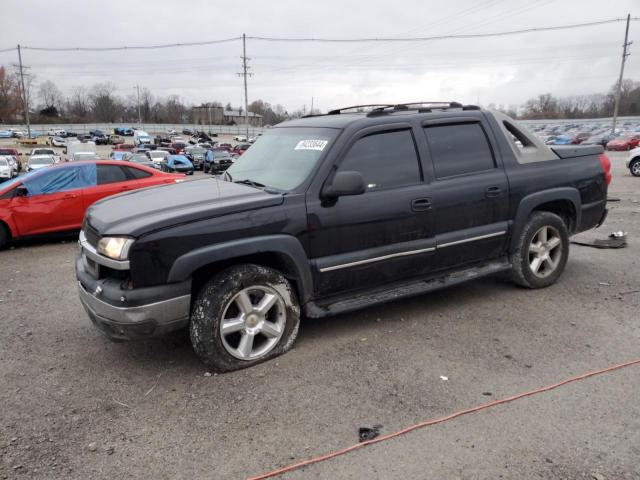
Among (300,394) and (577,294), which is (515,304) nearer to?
(577,294)

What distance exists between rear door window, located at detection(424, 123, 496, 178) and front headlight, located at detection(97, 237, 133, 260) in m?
2.62

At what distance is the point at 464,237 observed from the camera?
4484mm

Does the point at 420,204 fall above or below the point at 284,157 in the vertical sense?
below

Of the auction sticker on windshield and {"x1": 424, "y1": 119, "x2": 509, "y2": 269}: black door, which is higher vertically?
the auction sticker on windshield

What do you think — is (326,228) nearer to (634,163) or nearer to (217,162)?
(634,163)

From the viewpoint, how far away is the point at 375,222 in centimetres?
400

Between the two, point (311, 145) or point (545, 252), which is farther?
point (545, 252)

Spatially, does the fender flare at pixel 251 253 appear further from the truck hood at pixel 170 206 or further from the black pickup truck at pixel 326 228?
the truck hood at pixel 170 206

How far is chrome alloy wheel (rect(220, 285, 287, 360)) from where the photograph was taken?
3.59m

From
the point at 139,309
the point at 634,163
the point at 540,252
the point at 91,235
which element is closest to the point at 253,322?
the point at 139,309

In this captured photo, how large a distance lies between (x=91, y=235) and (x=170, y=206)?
0.70 meters

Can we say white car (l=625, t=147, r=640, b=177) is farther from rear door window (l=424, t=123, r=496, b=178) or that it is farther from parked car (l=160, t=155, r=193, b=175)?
parked car (l=160, t=155, r=193, b=175)

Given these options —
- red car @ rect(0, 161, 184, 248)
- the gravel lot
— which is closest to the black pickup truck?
the gravel lot

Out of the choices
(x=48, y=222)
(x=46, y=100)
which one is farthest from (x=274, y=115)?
(x=48, y=222)
